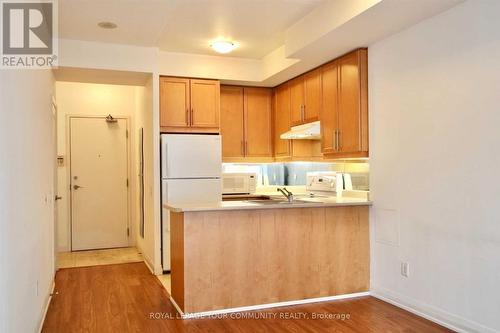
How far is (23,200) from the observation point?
8.29 ft

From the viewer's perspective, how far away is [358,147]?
4062mm

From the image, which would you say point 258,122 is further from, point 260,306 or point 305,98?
point 260,306

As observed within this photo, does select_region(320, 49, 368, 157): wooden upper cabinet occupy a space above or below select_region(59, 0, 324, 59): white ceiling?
below

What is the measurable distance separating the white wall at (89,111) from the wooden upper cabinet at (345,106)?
3.04 metres

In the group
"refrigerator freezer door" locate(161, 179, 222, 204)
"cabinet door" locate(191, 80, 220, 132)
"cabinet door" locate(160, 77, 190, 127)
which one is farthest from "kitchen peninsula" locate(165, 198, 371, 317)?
"cabinet door" locate(191, 80, 220, 132)

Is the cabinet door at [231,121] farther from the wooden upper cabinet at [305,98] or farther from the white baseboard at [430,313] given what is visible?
the white baseboard at [430,313]

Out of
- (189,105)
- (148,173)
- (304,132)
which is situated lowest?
(148,173)

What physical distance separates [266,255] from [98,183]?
401 cm

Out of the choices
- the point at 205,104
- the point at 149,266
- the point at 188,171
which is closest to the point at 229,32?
the point at 205,104

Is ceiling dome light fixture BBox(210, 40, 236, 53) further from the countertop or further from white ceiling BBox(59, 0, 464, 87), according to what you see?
the countertop

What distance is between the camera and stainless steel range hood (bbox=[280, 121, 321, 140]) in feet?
15.5

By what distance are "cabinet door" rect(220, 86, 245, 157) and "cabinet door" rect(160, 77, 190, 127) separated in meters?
0.64

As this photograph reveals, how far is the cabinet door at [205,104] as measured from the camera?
530cm

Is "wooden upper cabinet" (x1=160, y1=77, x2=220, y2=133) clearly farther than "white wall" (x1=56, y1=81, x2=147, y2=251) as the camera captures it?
No
